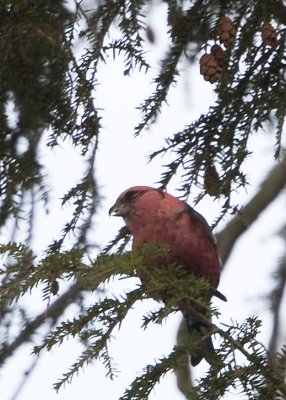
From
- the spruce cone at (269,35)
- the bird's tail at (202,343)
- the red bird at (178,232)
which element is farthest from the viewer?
the red bird at (178,232)

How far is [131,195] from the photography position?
300 centimetres

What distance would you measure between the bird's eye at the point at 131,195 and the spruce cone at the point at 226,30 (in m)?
0.53

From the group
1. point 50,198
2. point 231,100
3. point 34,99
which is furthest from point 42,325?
point 231,100

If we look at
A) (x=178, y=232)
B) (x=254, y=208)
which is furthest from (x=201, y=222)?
(x=254, y=208)

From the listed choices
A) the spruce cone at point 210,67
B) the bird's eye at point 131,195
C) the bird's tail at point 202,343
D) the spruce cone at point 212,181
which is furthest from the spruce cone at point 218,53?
the bird's tail at point 202,343

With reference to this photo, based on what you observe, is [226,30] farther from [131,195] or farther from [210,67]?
[131,195]

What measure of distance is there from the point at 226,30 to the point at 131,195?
23.5 inches

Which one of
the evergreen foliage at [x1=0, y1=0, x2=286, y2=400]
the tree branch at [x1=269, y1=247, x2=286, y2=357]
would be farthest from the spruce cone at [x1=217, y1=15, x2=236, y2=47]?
the tree branch at [x1=269, y1=247, x2=286, y2=357]

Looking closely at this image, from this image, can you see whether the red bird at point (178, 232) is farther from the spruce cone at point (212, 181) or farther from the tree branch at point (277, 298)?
the tree branch at point (277, 298)

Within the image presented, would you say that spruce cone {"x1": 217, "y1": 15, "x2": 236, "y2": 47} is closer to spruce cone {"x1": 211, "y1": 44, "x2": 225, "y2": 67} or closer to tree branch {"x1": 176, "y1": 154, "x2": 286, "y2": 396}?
spruce cone {"x1": 211, "y1": 44, "x2": 225, "y2": 67}

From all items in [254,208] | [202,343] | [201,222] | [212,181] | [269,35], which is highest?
[254,208]

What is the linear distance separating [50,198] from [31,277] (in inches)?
36.0

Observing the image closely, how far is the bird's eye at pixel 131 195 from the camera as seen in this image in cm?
298

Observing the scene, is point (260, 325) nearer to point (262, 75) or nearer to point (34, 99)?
point (262, 75)
